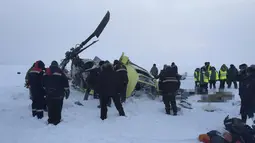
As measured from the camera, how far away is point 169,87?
9961 mm

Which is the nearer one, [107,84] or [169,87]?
[107,84]

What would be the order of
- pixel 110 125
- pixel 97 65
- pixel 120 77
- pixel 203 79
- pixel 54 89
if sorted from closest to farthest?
pixel 110 125
pixel 54 89
pixel 120 77
pixel 97 65
pixel 203 79

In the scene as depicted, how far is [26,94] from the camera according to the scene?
552 inches

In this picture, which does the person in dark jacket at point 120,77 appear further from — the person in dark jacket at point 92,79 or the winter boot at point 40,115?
the winter boot at point 40,115

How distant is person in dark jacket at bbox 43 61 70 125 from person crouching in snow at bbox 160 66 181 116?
321cm

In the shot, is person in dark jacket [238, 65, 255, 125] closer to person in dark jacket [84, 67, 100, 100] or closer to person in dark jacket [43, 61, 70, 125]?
person in dark jacket [84, 67, 100, 100]

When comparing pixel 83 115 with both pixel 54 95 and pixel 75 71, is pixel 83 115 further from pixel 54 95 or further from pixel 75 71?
pixel 75 71

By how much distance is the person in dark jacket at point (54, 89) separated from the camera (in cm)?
834

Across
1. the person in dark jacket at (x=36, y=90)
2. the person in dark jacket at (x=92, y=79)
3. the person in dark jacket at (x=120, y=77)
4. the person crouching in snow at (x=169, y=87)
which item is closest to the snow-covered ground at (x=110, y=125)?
the person in dark jacket at (x=36, y=90)

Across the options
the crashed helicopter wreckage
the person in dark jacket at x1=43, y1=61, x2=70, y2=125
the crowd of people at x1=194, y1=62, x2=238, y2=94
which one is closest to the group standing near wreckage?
the person in dark jacket at x1=43, y1=61, x2=70, y2=125

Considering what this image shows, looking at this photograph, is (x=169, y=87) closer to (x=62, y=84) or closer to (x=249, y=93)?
(x=249, y=93)

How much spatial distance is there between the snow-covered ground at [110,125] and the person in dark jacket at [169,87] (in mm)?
378

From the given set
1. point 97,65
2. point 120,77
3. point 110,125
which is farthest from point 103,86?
point 97,65

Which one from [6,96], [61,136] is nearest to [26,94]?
[6,96]
